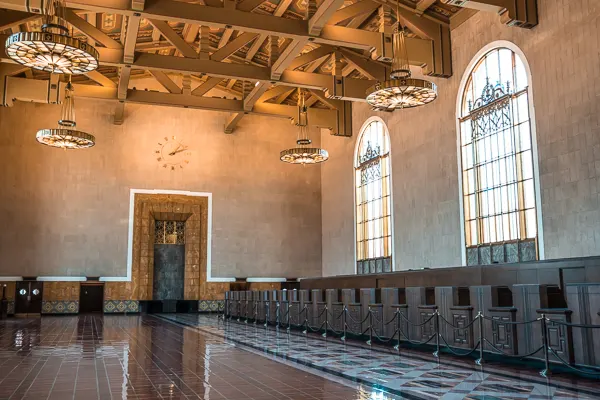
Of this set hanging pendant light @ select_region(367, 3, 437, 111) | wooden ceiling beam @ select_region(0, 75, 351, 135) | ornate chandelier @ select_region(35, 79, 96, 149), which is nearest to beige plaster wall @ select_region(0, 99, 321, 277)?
wooden ceiling beam @ select_region(0, 75, 351, 135)

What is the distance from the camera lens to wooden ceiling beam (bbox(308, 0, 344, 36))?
12.9 meters

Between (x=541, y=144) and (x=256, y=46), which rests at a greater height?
(x=256, y=46)

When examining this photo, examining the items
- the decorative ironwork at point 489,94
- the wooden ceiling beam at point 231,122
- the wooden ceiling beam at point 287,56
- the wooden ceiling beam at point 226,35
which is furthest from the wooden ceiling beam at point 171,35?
the decorative ironwork at point 489,94

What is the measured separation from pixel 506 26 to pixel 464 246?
18.4ft

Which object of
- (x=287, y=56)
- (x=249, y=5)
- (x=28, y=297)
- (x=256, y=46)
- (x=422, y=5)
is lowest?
(x=28, y=297)

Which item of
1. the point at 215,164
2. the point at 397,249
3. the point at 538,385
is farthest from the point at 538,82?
the point at 215,164

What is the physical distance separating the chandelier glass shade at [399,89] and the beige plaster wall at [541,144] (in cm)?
246

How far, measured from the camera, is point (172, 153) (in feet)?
75.8

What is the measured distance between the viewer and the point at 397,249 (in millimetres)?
17984

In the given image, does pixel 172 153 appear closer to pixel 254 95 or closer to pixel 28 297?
pixel 254 95

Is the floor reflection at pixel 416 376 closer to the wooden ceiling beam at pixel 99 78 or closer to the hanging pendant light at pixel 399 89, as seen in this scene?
the hanging pendant light at pixel 399 89

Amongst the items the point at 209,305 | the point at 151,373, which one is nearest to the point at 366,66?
the point at 209,305

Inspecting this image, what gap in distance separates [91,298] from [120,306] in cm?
168

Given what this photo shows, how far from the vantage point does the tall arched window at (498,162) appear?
1315 cm
